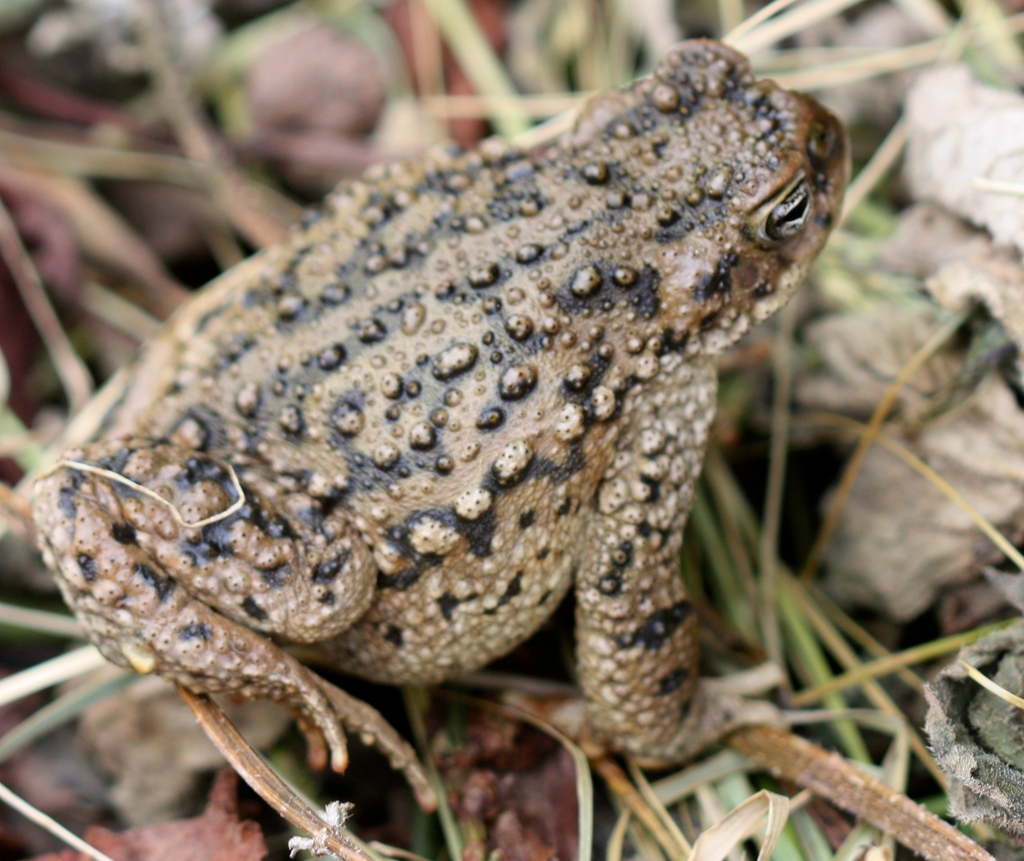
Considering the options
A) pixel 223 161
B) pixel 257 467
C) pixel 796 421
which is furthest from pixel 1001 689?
pixel 223 161

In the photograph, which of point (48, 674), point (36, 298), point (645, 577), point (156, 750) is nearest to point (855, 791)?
point (645, 577)

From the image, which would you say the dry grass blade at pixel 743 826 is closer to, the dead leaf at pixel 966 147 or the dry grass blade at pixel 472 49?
the dead leaf at pixel 966 147

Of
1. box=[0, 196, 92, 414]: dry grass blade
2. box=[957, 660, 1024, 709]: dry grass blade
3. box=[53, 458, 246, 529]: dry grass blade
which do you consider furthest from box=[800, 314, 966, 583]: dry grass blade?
box=[0, 196, 92, 414]: dry grass blade

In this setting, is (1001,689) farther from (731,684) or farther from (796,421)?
(796,421)

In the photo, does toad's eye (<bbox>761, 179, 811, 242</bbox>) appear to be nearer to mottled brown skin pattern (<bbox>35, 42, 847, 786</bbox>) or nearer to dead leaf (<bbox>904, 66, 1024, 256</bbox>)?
mottled brown skin pattern (<bbox>35, 42, 847, 786</bbox>)

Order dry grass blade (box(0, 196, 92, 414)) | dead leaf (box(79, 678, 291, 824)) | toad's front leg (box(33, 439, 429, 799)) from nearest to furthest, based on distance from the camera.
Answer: toad's front leg (box(33, 439, 429, 799)) → dead leaf (box(79, 678, 291, 824)) → dry grass blade (box(0, 196, 92, 414))

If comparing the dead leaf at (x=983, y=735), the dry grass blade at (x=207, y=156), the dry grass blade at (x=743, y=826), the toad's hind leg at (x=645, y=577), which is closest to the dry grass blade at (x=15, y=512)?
the dry grass blade at (x=207, y=156)

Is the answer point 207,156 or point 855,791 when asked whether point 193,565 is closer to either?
point 855,791
